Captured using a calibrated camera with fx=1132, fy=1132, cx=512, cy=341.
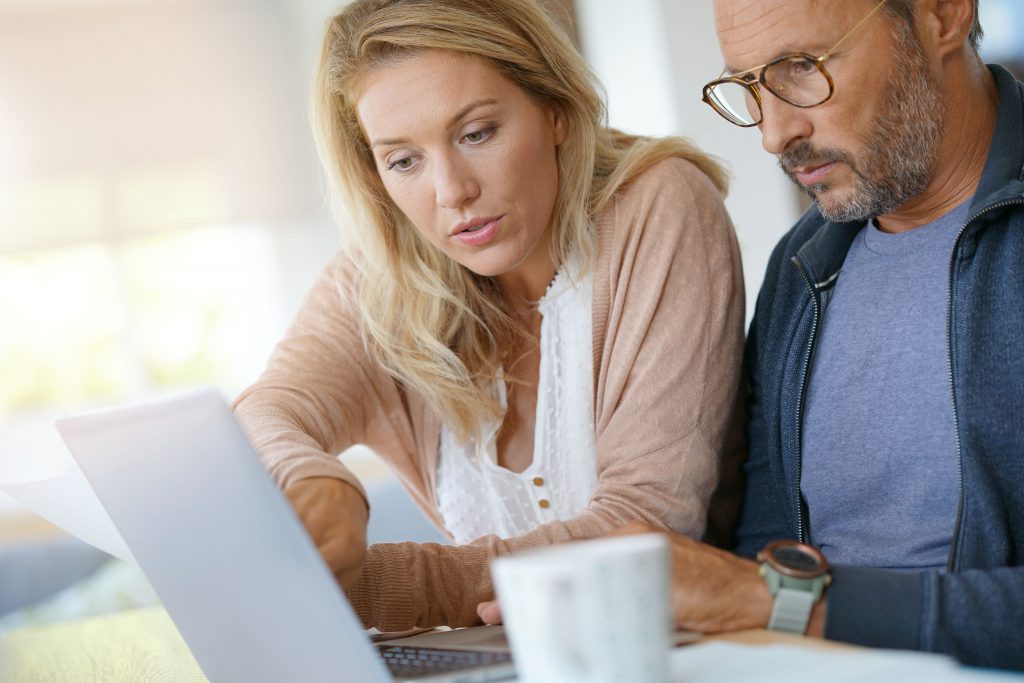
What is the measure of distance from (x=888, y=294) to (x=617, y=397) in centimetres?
32

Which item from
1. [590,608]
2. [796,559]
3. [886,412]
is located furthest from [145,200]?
[590,608]

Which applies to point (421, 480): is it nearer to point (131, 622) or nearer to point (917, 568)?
point (131, 622)

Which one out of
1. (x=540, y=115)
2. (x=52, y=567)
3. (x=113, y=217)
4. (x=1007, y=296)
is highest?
(x=113, y=217)

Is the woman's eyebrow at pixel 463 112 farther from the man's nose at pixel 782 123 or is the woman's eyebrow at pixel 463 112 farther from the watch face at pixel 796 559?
the watch face at pixel 796 559

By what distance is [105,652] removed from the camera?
122 centimetres

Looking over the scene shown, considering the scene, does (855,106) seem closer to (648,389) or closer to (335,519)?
(648,389)

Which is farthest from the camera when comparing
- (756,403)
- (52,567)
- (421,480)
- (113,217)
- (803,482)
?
(113,217)

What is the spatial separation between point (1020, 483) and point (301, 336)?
2.91 feet

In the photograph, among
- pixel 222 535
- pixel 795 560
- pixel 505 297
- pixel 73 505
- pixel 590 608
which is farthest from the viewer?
pixel 505 297

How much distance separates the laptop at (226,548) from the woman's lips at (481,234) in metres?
0.65

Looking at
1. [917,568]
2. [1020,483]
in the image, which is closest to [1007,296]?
[1020,483]

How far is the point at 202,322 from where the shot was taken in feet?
17.8

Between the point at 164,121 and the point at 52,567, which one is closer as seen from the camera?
the point at 52,567

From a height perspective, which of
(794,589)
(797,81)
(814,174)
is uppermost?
(797,81)
